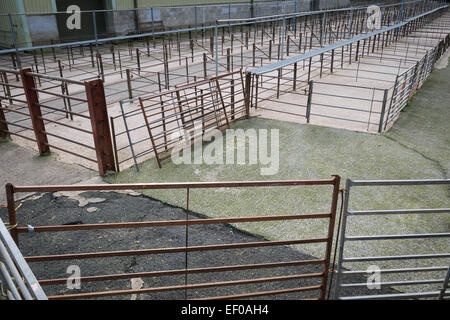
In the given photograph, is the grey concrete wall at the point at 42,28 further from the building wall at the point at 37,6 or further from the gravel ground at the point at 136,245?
the gravel ground at the point at 136,245

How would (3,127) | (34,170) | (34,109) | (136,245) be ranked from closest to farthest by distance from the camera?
(136,245)
(34,170)
(34,109)
(3,127)

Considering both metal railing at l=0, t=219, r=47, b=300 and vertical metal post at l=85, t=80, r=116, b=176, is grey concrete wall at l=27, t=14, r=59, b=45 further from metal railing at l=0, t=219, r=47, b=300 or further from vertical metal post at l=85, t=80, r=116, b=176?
metal railing at l=0, t=219, r=47, b=300

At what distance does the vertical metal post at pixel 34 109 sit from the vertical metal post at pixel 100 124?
152cm

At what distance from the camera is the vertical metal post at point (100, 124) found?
644 centimetres

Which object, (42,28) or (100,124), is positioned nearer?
(100,124)

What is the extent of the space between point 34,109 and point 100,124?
5.61 feet

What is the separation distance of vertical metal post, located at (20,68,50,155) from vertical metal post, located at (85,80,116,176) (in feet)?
5.00

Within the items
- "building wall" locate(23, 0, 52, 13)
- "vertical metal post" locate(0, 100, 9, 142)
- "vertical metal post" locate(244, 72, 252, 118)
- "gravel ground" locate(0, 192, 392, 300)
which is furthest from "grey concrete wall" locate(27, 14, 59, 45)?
"gravel ground" locate(0, 192, 392, 300)

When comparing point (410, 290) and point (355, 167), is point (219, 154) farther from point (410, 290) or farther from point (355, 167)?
point (410, 290)

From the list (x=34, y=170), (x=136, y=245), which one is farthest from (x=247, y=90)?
(x=136, y=245)

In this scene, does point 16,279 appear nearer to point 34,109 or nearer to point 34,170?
point 34,170

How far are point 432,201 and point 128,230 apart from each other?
4.76 metres

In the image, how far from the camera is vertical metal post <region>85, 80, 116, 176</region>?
644cm

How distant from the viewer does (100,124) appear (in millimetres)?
6715
